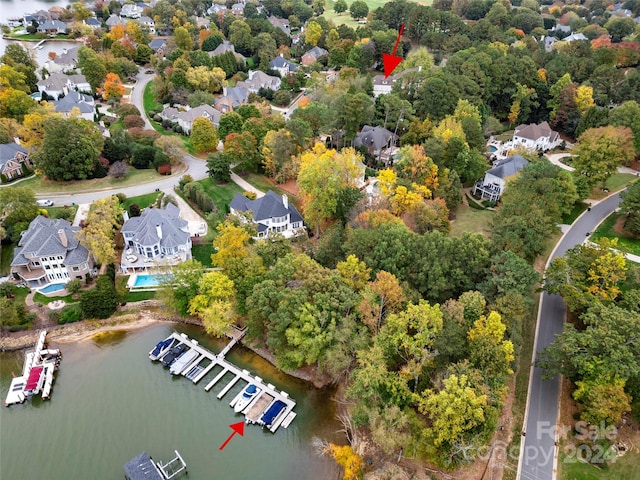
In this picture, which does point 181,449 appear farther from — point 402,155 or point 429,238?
point 402,155

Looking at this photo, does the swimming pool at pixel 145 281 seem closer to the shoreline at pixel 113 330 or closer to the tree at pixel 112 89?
the shoreline at pixel 113 330

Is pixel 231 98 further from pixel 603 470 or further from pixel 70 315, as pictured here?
pixel 603 470

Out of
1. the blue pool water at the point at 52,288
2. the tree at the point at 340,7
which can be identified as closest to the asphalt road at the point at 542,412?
the blue pool water at the point at 52,288

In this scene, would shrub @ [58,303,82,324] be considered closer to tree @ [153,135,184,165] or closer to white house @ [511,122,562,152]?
tree @ [153,135,184,165]

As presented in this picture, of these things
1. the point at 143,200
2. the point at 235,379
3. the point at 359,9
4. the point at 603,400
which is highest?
the point at 359,9

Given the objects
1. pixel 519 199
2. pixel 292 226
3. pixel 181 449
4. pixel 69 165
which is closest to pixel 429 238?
pixel 519 199

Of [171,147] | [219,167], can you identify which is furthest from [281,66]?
[219,167]

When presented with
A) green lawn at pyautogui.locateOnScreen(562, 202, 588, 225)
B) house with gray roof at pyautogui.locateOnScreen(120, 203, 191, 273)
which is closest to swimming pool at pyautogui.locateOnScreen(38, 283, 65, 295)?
house with gray roof at pyautogui.locateOnScreen(120, 203, 191, 273)
